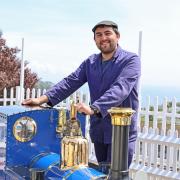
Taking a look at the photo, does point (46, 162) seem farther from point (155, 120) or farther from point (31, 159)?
point (155, 120)

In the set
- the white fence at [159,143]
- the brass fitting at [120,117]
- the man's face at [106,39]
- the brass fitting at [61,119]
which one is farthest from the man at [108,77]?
the white fence at [159,143]

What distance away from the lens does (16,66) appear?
11.5 metres

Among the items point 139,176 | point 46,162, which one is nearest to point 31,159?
point 46,162

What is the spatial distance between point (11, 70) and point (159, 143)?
7577mm

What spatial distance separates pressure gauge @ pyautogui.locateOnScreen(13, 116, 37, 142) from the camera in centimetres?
199

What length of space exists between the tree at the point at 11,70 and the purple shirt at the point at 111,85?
8876 millimetres

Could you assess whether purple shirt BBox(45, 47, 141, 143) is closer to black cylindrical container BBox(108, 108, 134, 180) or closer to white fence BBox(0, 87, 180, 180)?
black cylindrical container BBox(108, 108, 134, 180)

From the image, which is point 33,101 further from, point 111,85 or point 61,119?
point 111,85

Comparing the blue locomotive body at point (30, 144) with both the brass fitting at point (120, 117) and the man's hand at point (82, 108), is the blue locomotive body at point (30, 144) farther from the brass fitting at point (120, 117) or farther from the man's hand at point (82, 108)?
the brass fitting at point (120, 117)

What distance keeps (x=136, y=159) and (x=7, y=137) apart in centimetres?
349

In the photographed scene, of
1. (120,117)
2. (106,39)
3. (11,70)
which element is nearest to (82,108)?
(120,117)

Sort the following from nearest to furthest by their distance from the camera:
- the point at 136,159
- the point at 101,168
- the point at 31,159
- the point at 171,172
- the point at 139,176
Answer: the point at 139,176 < the point at 101,168 < the point at 31,159 < the point at 171,172 < the point at 136,159

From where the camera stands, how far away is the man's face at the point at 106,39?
7.07 feet

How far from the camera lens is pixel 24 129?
1990 millimetres
